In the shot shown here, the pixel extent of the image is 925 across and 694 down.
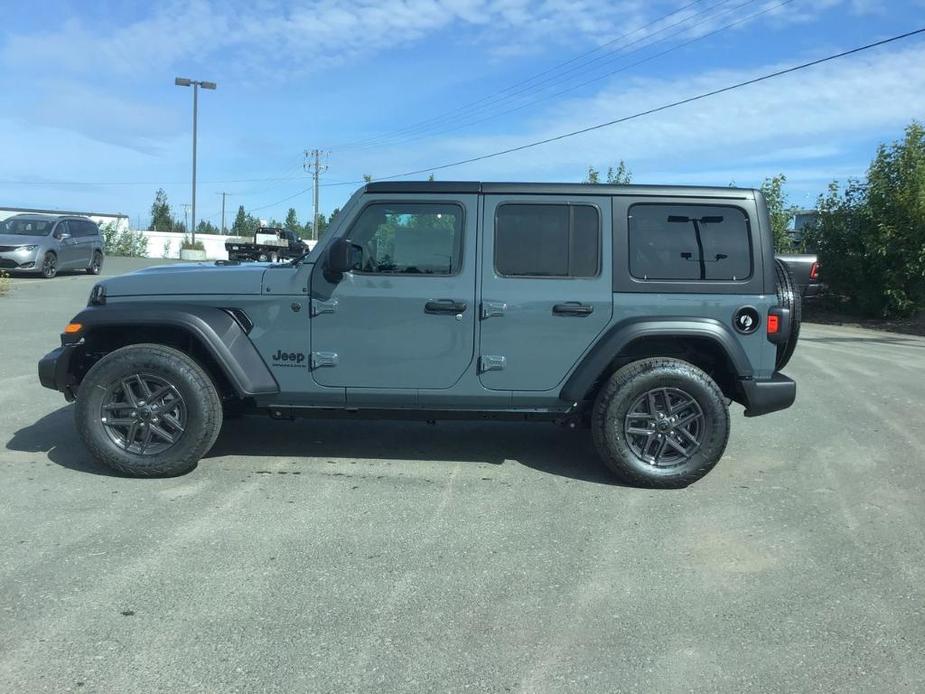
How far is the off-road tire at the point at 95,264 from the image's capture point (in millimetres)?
20844

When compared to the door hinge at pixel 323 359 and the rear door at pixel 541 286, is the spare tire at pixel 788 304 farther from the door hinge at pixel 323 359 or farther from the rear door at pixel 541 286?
the door hinge at pixel 323 359

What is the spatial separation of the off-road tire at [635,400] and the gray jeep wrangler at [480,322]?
1cm

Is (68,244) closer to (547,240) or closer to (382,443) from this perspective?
(382,443)

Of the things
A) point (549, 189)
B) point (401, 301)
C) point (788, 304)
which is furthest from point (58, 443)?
point (788, 304)

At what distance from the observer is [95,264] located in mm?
21047

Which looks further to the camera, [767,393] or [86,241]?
[86,241]

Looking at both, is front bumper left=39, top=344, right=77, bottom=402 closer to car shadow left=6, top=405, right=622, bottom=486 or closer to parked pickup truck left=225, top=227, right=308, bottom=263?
car shadow left=6, top=405, right=622, bottom=486

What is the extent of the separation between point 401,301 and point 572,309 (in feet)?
3.62

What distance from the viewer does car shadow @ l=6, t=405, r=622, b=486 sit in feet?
17.9

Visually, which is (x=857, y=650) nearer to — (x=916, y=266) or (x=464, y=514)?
(x=464, y=514)

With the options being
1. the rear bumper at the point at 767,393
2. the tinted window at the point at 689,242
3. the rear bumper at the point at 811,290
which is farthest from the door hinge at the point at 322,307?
the rear bumper at the point at 811,290

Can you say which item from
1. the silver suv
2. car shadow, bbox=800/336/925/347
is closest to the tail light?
car shadow, bbox=800/336/925/347

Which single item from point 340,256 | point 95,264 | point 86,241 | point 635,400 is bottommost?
point 635,400

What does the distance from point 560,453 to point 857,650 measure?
2871 millimetres
